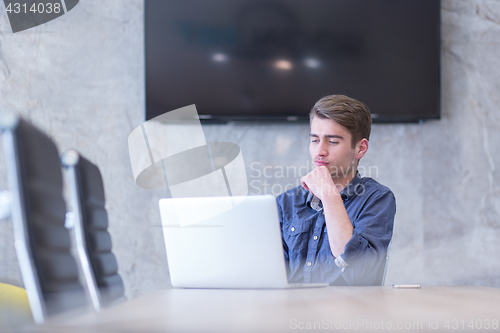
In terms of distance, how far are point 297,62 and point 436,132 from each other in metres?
0.95

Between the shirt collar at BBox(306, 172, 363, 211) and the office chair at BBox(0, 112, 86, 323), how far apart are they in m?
0.86

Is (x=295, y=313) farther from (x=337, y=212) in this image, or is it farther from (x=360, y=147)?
(x=360, y=147)

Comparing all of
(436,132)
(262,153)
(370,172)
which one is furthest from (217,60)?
(436,132)

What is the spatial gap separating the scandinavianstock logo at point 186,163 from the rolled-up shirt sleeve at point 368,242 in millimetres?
1118

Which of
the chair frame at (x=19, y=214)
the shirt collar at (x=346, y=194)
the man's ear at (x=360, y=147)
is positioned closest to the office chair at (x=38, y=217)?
the chair frame at (x=19, y=214)

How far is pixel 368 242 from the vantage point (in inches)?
47.5

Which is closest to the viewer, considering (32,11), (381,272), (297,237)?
(381,272)

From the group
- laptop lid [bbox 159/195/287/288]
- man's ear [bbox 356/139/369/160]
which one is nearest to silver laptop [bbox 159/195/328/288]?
laptop lid [bbox 159/195/287/288]

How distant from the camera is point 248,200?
93 cm

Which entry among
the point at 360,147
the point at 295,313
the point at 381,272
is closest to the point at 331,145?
the point at 360,147

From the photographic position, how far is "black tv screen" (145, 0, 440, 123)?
7.47 feet

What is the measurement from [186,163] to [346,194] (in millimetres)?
1197

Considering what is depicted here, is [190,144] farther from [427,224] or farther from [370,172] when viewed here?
[427,224]

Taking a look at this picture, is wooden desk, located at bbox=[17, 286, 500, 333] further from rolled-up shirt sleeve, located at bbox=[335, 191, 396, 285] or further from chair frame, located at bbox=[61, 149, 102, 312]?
chair frame, located at bbox=[61, 149, 102, 312]
